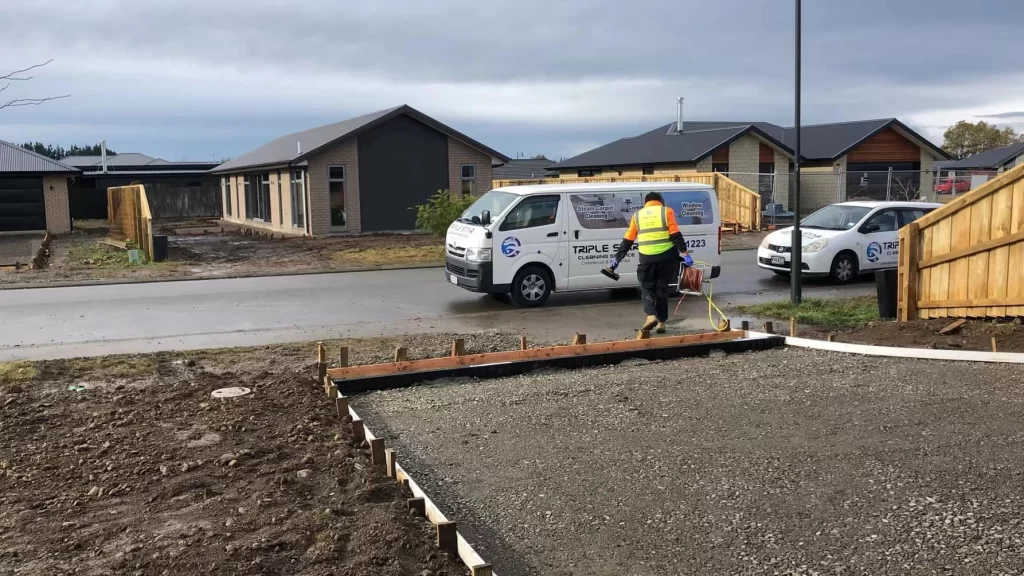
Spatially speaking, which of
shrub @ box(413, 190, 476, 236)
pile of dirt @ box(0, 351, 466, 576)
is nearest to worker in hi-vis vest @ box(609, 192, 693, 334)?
pile of dirt @ box(0, 351, 466, 576)

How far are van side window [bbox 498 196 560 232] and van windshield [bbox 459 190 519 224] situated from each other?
0.69 feet

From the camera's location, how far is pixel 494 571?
4297mm

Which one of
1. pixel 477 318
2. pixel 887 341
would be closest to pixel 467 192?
pixel 477 318

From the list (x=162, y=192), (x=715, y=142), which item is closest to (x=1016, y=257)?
(x=715, y=142)

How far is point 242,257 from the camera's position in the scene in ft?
77.8

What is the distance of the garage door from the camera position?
36406mm

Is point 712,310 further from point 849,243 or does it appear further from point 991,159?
point 991,159

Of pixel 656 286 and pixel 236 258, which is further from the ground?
pixel 656 286

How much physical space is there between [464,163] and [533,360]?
25.0 metres

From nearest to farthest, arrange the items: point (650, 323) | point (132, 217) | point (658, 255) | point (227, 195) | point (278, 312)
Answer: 1. point (650, 323)
2. point (658, 255)
3. point (278, 312)
4. point (132, 217)
5. point (227, 195)

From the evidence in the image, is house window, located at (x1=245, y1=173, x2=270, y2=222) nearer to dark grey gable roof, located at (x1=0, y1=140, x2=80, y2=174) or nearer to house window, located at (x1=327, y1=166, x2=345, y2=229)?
house window, located at (x1=327, y1=166, x2=345, y2=229)

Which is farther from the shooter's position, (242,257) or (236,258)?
(242,257)

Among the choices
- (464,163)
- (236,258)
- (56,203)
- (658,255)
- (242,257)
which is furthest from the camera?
(56,203)

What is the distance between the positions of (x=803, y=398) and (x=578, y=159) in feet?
142
